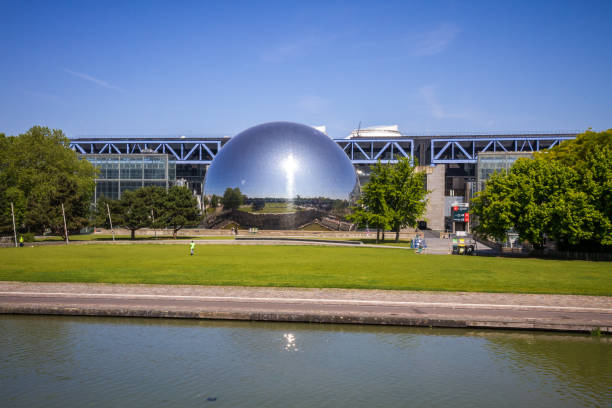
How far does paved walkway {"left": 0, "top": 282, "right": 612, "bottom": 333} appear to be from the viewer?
1501 cm

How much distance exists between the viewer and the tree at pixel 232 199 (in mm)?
71938

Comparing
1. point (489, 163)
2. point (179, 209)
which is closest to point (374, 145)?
point (489, 163)

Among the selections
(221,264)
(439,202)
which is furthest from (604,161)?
(439,202)

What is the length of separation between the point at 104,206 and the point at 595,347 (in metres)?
61.5

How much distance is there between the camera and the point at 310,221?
7194 cm

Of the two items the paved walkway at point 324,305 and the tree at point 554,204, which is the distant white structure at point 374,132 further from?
the paved walkway at point 324,305

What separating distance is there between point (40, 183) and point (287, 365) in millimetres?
62094

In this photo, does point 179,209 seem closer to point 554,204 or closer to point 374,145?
point 554,204

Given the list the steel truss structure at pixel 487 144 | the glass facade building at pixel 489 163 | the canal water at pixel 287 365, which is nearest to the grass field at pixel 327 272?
the canal water at pixel 287 365

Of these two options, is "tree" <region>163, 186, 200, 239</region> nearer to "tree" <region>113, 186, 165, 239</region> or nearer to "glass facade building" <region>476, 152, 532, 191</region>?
"tree" <region>113, 186, 165, 239</region>

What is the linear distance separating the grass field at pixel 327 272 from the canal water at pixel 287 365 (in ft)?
21.3

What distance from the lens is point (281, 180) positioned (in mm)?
71750

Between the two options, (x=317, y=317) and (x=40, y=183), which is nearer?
(x=317, y=317)

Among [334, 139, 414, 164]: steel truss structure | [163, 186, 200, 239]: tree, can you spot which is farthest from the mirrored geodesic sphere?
[334, 139, 414, 164]: steel truss structure
